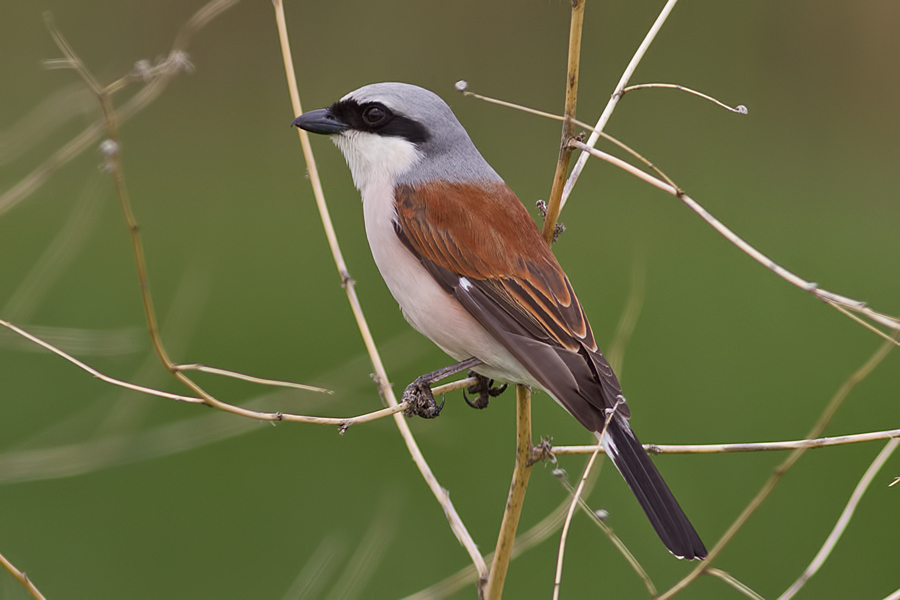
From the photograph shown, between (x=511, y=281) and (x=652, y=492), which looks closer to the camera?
(x=652, y=492)

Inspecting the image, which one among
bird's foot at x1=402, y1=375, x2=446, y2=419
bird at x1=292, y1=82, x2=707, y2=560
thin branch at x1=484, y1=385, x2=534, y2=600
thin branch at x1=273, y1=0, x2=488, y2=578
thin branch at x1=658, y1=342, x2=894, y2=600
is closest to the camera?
thin branch at x1=658, y1=342, x2=894, y2=600

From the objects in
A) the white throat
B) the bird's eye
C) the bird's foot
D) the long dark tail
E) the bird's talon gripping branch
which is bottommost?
the long dark tail

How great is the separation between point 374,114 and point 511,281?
0.65 m

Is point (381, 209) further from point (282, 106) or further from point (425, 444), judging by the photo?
point (282, 106)

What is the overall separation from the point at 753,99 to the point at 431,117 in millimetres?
5442

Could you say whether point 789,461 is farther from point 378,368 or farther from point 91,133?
point 91,133

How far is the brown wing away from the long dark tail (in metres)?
0.06

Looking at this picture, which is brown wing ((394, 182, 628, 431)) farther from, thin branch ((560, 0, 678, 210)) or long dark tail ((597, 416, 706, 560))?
thin branch ((560, 0, 678, 210))

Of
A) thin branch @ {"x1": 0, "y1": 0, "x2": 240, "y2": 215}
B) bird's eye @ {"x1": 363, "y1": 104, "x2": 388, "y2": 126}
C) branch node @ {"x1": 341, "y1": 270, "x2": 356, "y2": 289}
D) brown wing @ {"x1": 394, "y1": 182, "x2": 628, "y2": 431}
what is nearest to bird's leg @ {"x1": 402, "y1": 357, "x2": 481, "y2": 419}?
brown wing @ {"x1": 394, "y1": 182, "x2": 628, "y2": 431}

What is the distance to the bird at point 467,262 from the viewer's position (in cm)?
238

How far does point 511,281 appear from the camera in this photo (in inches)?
101

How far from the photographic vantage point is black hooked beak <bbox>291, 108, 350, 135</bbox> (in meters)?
2.78

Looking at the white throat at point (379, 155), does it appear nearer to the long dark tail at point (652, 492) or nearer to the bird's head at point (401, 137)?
the bird's head at point (401, 137)

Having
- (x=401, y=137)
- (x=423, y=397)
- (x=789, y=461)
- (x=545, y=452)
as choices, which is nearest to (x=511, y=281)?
(x=423, y=397)
